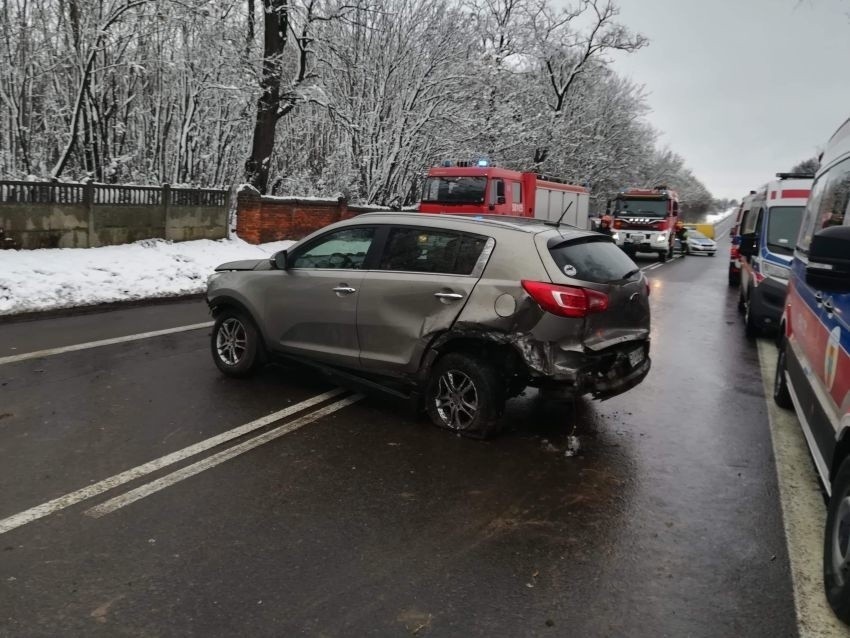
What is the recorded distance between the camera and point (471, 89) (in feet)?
81.2

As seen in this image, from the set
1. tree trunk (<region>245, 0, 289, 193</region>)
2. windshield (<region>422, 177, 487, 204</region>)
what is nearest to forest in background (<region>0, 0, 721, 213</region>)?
tree trunk (<region>245, 0, 289, 193</region>)

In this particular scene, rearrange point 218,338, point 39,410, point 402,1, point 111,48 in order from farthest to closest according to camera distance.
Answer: point 402,1 → point 111,48 → point 218,338 → point 39,410

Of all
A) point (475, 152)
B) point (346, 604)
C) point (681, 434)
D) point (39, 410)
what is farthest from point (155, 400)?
point (475, 152)

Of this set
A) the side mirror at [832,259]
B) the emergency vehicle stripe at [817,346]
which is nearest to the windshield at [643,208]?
the emergency vehicle stripe at [817,346]

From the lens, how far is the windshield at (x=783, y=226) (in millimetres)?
9789

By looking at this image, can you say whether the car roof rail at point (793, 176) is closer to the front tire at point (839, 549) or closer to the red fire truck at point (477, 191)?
the red fire truck at point (477, 191)

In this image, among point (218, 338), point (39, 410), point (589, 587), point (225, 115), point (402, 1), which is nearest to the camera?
point (589, 587)

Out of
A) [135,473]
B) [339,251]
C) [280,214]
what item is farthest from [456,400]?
[280,214]

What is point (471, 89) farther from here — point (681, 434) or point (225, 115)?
point (681, 434)

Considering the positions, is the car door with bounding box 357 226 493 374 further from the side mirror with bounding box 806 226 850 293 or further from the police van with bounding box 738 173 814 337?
the police van with bounding box 738 173 814 337

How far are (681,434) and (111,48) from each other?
17.0m

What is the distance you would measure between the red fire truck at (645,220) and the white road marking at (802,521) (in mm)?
20571

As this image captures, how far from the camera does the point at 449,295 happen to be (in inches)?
199

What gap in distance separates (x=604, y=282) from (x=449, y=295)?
45.9 inches
